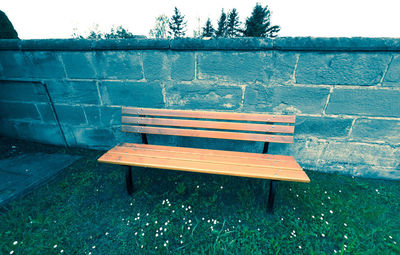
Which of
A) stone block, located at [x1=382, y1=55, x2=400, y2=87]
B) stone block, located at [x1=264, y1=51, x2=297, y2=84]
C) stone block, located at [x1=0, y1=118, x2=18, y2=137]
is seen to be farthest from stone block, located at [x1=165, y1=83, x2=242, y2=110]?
stone block, located at [x1=0, y1=118, x2=18, y2=137]

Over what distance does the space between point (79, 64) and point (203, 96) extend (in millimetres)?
1801

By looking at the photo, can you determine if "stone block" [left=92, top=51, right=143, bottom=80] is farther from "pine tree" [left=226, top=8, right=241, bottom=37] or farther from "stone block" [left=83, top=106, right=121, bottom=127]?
"pine tree" [left=226, top=8, right=241, bottom=37]

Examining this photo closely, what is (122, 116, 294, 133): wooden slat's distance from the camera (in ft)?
5.83

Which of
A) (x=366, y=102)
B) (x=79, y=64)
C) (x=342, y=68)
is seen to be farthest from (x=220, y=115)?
(x=79, y=64)

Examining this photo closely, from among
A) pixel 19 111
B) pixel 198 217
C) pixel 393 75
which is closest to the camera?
pixel 198 217

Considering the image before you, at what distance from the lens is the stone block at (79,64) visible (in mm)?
2203

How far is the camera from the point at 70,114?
2582 mm

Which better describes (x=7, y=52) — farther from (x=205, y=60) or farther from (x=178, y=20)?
(x=178, y=20)

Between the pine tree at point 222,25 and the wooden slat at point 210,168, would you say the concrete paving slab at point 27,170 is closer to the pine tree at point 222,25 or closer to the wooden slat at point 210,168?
the wooden slat at point 210,168

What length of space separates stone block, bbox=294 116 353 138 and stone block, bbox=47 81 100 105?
9.46 ft

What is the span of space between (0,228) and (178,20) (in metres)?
49.0

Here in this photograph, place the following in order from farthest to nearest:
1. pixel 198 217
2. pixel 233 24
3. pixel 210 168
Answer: pixel 233 24
pixel 198 217
pixel 210 168

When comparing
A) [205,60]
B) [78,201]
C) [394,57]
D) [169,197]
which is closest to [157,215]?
[169,197]

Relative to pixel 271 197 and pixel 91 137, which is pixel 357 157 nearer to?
pixel 271 197
